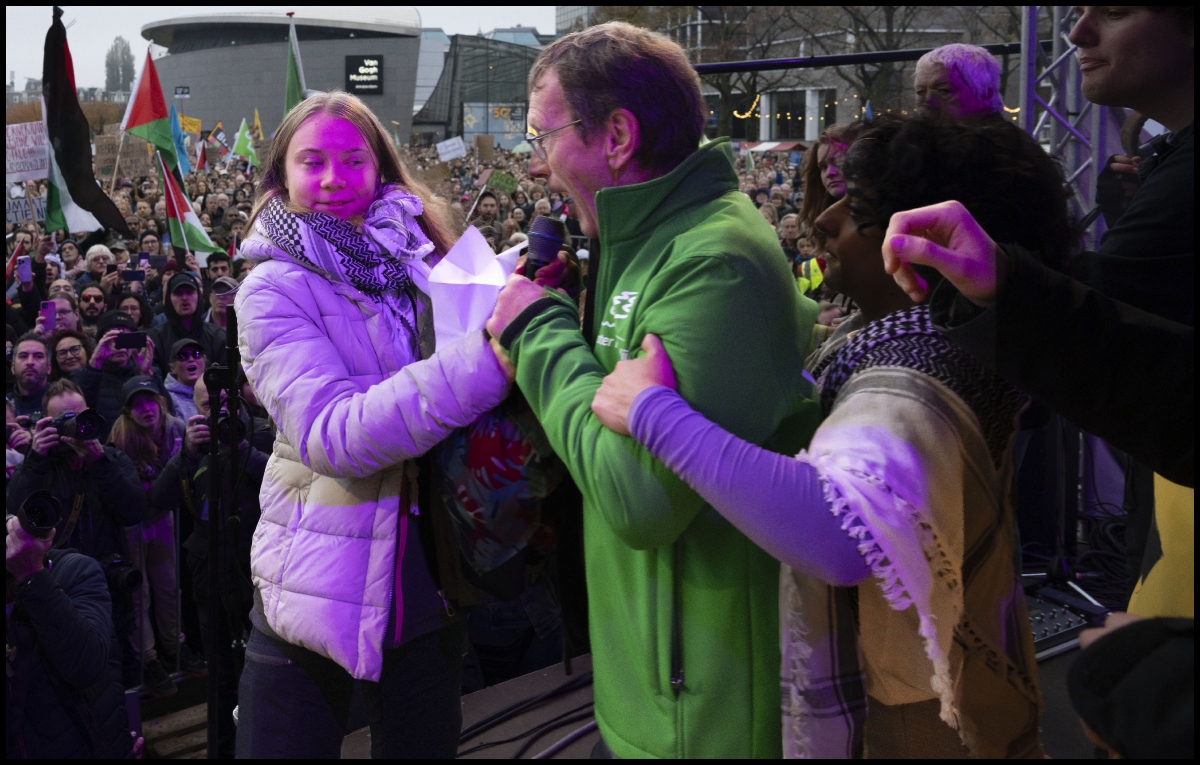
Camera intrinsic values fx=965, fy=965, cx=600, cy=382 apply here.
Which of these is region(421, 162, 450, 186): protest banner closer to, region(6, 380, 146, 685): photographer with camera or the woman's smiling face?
the woman's smiling face

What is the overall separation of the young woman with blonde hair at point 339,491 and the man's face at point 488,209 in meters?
8.50

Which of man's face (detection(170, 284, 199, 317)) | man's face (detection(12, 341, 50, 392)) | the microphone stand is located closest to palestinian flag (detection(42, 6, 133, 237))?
man's face (detection(12, 341, 50, 392))

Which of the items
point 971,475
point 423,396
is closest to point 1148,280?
point 971,475

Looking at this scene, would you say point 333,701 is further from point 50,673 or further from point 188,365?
point 188,365

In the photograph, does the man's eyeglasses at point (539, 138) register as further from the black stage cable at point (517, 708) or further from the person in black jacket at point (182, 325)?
the person in black jacket at point (182, 325)

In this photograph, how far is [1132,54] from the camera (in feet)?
4.41

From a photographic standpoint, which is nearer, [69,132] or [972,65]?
[972,65]

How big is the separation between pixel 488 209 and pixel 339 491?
8881mm

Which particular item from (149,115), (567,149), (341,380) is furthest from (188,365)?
(567,149)

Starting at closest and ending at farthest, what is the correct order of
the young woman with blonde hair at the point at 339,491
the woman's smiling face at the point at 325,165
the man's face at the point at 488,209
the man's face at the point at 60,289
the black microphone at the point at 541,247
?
the black microphone at the point at 541,247
the young woman with blonde hair at the point at 339,491
the woman's smiling face at the point at 325,165
the man's face at the point at 60,289
the man's face at the point at 488,209

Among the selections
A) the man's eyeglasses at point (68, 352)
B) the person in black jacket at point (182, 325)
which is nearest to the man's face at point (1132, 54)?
the man's eyeglasses at point (68, 352)

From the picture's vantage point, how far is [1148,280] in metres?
1.25

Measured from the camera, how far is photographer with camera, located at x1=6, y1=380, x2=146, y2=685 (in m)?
4.19

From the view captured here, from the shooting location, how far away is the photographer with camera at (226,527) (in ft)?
8.16
